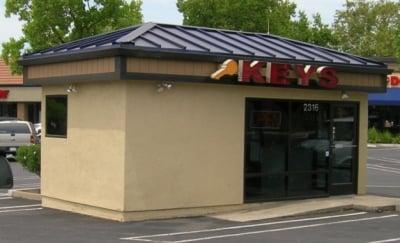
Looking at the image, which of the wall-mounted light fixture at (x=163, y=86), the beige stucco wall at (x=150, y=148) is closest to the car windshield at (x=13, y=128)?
the beige stucco wall at (x=150, y=148)

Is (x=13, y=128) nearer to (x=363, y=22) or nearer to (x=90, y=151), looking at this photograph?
(x=90, y=151)

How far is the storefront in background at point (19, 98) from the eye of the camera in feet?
155

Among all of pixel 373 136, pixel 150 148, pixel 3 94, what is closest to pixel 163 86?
pixel 150 148

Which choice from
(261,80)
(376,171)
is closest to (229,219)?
(261,80)

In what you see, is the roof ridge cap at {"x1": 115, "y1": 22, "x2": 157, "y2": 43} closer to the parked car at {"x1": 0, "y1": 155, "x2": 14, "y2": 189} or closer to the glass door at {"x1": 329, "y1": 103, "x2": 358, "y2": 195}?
the glass door at {"x1": 329, "y1": 103, "x2": 358, "y2": 195}

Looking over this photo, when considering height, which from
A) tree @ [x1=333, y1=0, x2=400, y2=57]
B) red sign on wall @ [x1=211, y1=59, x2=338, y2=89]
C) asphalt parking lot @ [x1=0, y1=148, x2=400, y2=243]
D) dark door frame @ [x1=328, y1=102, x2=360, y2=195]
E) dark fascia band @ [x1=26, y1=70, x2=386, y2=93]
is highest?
tree @ [x1=333, y1=0, x2=400, y2=57]

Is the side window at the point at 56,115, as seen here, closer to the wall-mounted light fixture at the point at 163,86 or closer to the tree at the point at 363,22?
the wall-mounted light fixture at the point at 163,86

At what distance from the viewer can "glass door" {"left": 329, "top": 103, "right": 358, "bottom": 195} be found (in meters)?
15.9

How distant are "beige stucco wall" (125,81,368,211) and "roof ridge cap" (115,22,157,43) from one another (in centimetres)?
85

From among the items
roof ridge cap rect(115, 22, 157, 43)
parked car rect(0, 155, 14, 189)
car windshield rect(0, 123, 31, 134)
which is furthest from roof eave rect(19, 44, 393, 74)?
car windshield rect(0, 123, 31, 134)

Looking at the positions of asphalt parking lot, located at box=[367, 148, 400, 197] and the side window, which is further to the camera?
asphalt parking lot, located at box=[367, 148, 400, 197]

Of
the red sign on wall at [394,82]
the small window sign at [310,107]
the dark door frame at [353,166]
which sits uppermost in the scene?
the red sign on wall at [394,82]

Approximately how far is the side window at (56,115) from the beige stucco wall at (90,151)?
5.6 inches

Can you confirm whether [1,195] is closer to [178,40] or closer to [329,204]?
[178,40]
